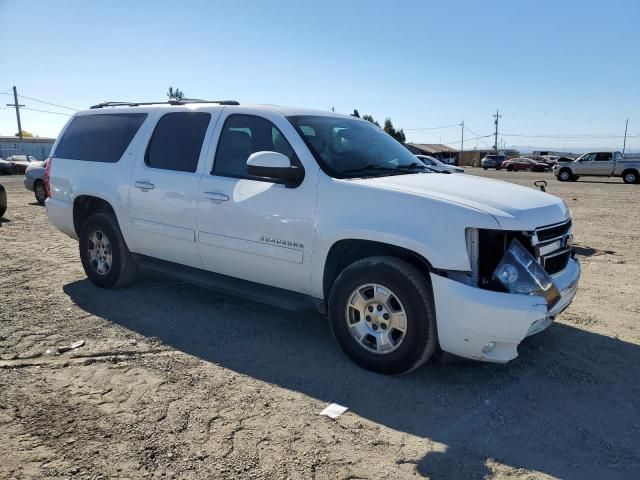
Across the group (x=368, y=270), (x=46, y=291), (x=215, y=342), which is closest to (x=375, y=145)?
(x=368, y=270)

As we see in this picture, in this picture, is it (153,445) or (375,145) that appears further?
(375,145)

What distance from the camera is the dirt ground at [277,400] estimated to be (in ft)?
9.03

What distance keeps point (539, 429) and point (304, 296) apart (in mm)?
1946

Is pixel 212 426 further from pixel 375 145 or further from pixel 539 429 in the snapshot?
pixel 375 145

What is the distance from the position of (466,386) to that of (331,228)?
1482 mm

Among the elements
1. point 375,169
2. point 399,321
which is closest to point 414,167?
point 375,169

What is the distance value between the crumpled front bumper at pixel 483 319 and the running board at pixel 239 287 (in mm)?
1080

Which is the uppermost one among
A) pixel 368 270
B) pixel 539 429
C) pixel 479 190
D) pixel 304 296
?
pixel 479 190

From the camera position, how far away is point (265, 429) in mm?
3053

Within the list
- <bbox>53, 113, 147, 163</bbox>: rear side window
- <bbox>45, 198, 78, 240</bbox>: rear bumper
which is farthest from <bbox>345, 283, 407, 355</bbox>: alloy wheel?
<bbox>45, 198, 78, 240</bbox>: rear bumper

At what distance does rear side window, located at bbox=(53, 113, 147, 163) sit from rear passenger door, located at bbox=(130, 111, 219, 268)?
416 mm

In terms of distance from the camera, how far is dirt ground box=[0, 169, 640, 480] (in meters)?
2.75

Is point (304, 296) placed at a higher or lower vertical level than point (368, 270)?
lower

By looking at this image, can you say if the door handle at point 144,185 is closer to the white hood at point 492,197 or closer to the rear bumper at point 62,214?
the rear bumper at point 62,214
